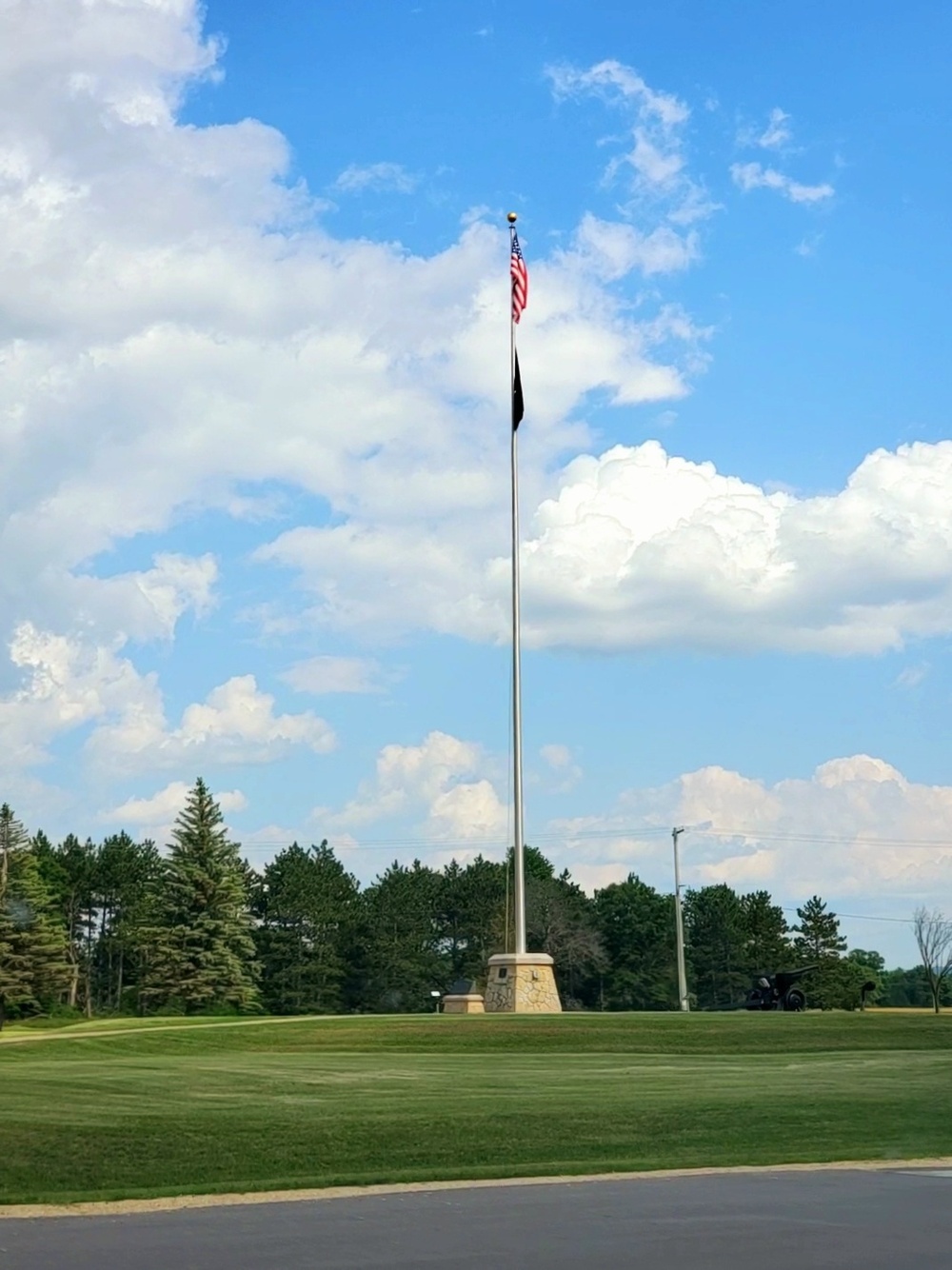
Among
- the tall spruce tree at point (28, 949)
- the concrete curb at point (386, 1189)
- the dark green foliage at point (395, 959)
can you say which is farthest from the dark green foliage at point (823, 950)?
the concrete curb at point (386, 1189)

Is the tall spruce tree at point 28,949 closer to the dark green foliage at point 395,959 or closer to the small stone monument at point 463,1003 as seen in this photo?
the dark green foliage at point 395,959

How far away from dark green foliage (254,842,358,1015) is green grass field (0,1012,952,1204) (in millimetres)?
52354

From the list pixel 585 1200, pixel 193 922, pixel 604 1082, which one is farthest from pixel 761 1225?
pixel 193 922

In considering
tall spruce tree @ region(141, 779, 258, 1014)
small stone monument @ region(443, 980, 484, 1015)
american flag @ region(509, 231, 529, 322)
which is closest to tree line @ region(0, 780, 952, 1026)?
tall spruce tree @ region(141, 779, 258, 1014)

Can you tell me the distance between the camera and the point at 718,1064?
28.0 meters

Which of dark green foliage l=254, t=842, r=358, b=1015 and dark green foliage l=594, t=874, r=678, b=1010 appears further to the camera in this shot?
dark green foliage l=594, t=874, r=678, b=1010

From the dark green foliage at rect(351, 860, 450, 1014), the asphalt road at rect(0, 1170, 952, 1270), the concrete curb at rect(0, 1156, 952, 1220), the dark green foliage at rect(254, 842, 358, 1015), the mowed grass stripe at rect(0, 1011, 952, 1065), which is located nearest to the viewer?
the asphalt road at rect(0, 1170, 952, 1270)

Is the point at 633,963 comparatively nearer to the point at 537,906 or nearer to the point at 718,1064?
the point at 537,906

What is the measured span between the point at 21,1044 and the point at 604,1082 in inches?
623

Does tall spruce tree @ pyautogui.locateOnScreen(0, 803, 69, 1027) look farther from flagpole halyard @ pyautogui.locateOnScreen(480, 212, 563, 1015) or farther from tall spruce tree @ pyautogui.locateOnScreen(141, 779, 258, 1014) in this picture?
flagpole halyard @ pyautogui.locateOnScreen(480, 212, 563, 1015)

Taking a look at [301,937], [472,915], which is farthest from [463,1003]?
[472,915]

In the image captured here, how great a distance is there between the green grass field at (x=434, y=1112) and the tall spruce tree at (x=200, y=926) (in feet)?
115

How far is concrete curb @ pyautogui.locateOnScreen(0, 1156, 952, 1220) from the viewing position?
1234 cm

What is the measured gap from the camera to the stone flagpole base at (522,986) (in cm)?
4256
